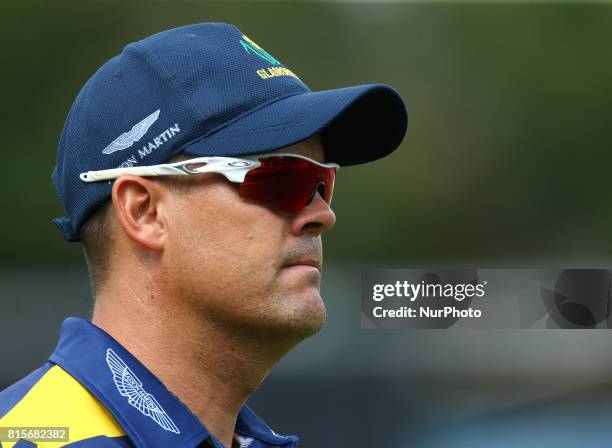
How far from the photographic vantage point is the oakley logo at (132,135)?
1.45 m

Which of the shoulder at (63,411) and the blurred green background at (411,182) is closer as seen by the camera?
the shoulder at (63,411)

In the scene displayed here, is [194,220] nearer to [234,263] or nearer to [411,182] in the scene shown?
[234,263]

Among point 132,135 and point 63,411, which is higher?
point 132,135

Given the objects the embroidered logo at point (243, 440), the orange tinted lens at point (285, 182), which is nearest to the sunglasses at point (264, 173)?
the orange tinted lens at point (285, 182)

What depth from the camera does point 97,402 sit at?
1.34 m

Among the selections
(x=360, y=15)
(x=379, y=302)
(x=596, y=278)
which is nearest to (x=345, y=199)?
(x=379, y=302)

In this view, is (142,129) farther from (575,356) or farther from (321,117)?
(575,356)

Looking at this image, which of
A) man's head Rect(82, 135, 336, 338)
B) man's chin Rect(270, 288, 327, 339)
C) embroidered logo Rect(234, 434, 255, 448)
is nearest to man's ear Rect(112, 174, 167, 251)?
man's head Rect(82, 135, 336, 338)

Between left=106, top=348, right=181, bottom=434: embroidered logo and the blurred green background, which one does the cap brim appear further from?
the blurred green background

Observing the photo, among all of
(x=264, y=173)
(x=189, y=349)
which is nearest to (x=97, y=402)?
(x=189, y=349)

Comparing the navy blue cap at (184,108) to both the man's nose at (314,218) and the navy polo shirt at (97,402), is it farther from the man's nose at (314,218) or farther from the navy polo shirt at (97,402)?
the navy polo shirt at (97,402)

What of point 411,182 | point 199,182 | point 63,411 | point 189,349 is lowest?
point 63,411

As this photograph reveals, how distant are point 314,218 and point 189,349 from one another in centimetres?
28

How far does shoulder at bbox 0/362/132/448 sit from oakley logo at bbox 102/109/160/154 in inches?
13.4
